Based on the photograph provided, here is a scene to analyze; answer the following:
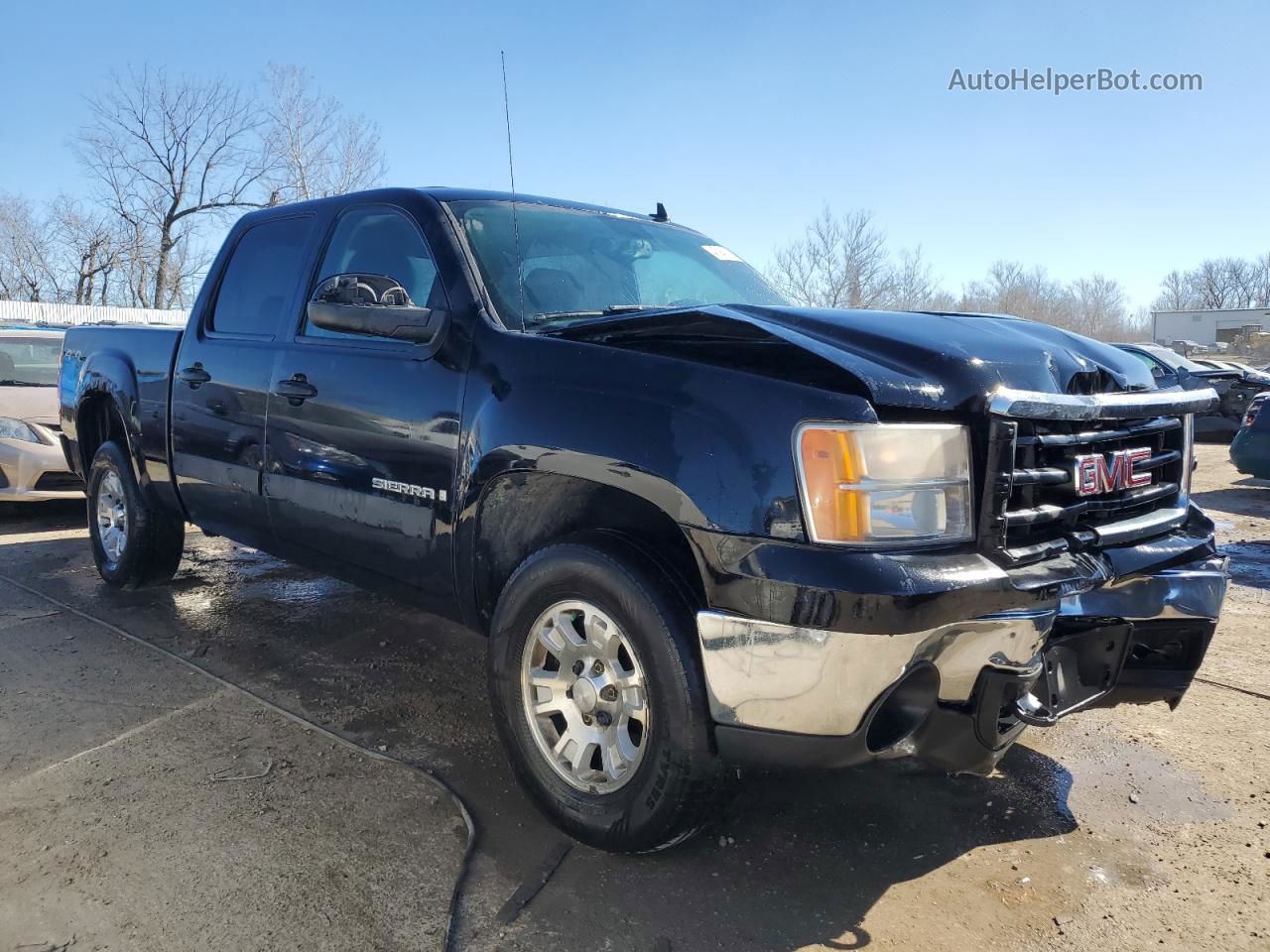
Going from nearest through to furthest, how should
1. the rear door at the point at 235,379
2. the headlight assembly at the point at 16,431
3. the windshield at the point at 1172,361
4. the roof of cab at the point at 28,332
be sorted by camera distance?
the rear door at the point at 235,379 → the headlight assembly at the point at 16,431 → the roof of cab at the point at 28,332 → the windshield at the point at 1172,361

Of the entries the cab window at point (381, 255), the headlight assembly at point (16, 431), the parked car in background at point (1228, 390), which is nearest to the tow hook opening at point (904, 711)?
the cab window at point (381, 255)

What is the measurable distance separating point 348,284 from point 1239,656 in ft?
13.9

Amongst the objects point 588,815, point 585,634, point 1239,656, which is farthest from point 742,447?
point 1239,656

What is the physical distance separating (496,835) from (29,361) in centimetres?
780

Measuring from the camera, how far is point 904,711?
7.27 feet

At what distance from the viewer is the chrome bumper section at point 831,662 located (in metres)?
2.08

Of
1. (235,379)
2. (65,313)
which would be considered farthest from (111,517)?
(65,313)

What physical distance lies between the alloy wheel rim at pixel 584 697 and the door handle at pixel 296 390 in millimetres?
1455

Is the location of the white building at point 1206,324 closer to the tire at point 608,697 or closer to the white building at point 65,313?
the white building at point 65,313

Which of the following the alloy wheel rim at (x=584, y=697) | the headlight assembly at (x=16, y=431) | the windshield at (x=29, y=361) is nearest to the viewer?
the alloy wheel rim at (x=584, y=697)

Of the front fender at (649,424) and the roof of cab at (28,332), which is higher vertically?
the roof of cab at (28,332)

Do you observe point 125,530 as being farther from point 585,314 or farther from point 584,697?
point 584,697

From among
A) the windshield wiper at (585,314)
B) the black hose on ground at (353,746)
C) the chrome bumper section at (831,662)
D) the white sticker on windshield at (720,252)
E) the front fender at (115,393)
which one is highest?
the white sticker on windshield at (720,252)

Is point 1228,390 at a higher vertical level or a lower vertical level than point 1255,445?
higher
